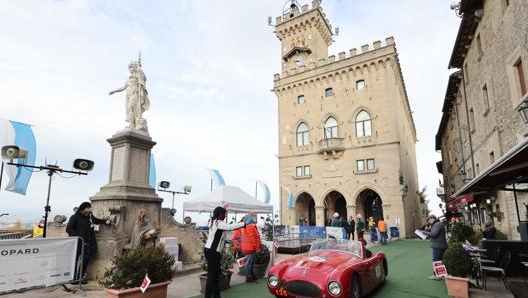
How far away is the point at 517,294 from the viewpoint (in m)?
6.20

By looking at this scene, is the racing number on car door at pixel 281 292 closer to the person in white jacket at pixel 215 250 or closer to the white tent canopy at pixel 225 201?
the person in white jacket at pixel 215 250

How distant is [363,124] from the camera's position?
28.9 meters

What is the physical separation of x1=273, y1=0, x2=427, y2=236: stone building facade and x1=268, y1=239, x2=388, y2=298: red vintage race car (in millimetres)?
20554

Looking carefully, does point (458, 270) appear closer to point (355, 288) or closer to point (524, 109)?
point (355, 288)

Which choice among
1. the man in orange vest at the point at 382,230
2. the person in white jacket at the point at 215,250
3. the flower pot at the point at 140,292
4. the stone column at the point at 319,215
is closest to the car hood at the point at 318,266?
the person in white jacket at the point at 215,250

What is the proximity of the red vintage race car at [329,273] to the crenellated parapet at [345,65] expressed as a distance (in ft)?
80.7

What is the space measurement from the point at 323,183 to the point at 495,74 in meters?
18.8

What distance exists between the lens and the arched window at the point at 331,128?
99.5ft

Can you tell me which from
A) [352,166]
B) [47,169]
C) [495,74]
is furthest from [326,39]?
[47,169]

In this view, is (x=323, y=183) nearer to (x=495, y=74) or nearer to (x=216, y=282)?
(x=495, y=74)

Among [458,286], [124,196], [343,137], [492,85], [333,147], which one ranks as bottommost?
[458,286]

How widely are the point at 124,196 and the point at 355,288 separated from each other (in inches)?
230

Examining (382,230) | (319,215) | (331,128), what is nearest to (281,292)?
(382,230)

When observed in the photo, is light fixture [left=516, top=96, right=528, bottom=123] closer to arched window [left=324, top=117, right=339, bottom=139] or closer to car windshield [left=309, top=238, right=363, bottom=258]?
car windshield [left=309, top=238, right=363, bottom=258]
